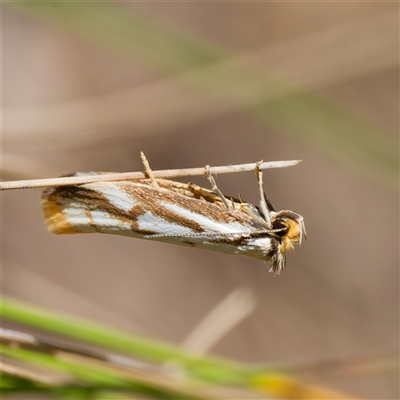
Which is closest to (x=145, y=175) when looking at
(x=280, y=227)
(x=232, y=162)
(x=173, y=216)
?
(x=173, y=216)

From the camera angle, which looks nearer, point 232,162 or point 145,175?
point 145,175

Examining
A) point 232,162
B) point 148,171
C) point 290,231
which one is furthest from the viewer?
point 232,162

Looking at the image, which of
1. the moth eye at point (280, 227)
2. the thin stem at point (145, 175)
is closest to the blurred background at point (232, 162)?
the moth eye at point (280, 227)

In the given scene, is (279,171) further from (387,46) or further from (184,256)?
(387,46)

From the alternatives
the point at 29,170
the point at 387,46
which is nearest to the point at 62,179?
the point at 29,170

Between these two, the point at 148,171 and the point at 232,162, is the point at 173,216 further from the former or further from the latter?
the point at 232,162

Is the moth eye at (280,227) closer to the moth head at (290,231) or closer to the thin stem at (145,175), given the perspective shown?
the moth head at (290,231)
